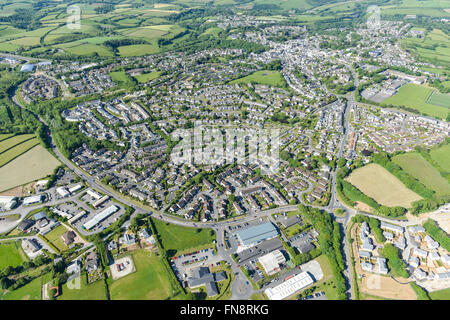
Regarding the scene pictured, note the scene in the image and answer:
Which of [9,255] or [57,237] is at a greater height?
[57,237]

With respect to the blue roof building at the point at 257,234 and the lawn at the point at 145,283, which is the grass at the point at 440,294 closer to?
the blue roof building at the point at 257,234

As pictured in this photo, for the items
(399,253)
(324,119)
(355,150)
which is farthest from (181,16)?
(399,253)

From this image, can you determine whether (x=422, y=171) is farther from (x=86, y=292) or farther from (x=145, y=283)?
(x=86, y=292)

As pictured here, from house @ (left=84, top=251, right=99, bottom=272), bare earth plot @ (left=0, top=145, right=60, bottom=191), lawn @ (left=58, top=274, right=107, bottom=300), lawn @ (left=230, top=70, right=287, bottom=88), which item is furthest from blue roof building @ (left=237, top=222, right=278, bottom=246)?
lawn @ (left=230, top=70, right=287, bottom=88)

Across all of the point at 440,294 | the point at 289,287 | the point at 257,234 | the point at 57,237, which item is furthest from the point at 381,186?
the point at 57,237

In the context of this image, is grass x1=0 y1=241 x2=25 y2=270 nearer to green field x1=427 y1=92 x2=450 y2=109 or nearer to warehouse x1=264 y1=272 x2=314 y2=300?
warehouse x1=264 y1=272 x2=314 y2=300

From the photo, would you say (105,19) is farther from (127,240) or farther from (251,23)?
(127,240)
